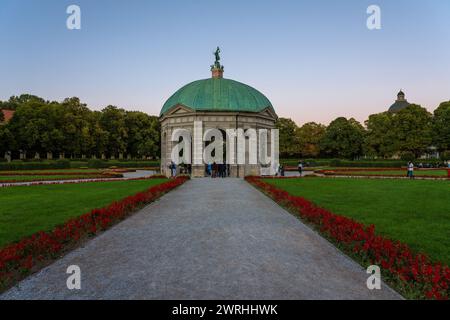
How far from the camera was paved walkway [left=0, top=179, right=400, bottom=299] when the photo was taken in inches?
204

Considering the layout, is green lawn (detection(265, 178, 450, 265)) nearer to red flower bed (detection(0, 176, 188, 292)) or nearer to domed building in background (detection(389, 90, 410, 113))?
red flower bed (detection(0, 176, 188, 292))

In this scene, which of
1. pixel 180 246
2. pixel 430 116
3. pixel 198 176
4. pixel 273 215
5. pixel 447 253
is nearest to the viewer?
pixel 447 253

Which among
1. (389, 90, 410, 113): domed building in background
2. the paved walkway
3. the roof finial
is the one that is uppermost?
(389, 90, 410, 113): domed building in background

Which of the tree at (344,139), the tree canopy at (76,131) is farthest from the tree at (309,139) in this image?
the tree canopy at (76,131)

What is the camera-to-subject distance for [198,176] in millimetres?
35656

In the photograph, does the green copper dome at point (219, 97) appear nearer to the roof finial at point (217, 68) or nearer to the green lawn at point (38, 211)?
the roof finial at point (217, 68)

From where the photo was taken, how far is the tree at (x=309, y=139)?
82312mm

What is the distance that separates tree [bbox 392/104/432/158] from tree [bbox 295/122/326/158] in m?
19.3

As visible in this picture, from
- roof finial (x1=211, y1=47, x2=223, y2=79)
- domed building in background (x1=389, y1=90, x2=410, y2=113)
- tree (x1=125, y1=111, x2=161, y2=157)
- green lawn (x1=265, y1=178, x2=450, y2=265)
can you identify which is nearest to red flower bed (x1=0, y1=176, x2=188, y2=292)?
green lawn (x1=265, y1=178, x2=450, y2=265)

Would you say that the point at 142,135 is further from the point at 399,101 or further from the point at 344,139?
the point at 399,101

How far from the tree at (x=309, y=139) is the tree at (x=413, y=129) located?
19309mm

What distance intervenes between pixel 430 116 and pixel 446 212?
68953 mm

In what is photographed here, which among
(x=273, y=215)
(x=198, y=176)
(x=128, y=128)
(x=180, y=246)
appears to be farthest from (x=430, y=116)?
(x=180, y=246)
